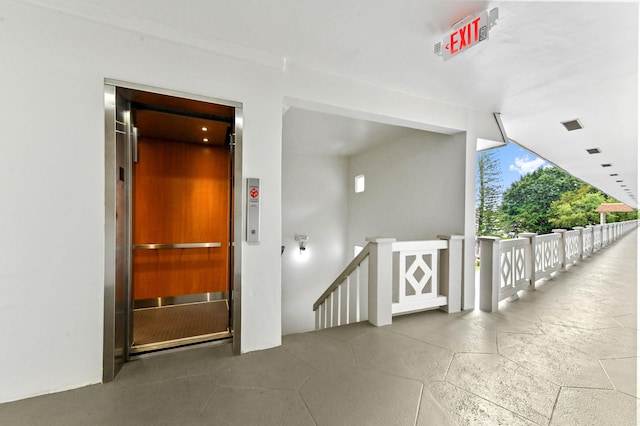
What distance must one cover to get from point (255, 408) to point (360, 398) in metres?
0.70

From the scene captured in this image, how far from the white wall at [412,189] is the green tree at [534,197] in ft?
59.6

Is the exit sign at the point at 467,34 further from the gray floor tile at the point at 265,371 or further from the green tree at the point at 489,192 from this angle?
the green tree at the point at 489,192

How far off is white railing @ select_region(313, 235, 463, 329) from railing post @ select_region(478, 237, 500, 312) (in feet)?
1.11

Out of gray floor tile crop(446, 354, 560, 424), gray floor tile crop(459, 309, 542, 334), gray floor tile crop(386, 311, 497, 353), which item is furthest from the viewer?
gray floor tile crop(459, 309, 542, 334)

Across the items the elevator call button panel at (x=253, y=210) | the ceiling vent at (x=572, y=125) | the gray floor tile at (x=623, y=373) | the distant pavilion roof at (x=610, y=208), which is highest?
the ceiling vent at (x=572, y=125)

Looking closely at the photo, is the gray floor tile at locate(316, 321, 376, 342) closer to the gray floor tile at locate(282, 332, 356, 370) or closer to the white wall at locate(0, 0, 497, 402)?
the gray floor tile at locate(282, 332, 356, 370)

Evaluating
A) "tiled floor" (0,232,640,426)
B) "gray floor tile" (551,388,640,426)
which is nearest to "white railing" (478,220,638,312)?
"tiled floor" (0,232,640,426)

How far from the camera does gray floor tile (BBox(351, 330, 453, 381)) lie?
216 cm

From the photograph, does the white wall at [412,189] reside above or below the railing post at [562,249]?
above

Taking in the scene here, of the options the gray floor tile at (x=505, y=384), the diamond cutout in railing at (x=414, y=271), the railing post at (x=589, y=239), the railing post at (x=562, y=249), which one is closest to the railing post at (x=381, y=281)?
the diamond cutout in railing at (x=414, y=271)

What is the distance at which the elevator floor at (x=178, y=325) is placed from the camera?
2.65 metres

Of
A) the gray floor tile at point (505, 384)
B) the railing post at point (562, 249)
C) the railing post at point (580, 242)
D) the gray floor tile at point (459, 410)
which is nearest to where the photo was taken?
the gray floor tile at point (459, 410)

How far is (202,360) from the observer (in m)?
2.32

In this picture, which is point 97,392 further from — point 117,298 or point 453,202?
point 453,202
